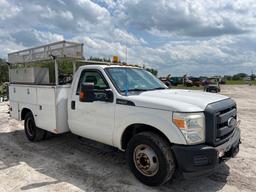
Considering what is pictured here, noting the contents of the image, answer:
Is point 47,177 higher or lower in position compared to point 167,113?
lower

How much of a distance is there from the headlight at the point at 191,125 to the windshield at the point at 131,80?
1199 millimetres

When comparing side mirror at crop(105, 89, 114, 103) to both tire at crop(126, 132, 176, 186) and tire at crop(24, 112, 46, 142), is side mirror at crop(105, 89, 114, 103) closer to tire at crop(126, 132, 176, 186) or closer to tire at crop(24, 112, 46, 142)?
tire at crop(126, 132, 176, 186)

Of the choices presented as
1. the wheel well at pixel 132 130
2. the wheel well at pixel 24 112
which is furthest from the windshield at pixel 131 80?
the wheel well at pixel 24 112

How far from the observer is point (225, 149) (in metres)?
3.86

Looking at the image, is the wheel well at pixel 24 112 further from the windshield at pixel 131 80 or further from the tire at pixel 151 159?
the tire at pixel 151 159

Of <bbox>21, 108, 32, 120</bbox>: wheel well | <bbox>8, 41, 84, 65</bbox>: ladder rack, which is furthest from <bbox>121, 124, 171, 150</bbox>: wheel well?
<bbox>21, 108, 32, 120</bbox>: wheel well

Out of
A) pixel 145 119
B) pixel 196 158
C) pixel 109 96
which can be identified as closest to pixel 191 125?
pixel 196 158

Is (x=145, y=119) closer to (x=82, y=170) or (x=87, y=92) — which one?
(x=87, y=92)

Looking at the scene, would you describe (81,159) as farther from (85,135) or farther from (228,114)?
(228,114)

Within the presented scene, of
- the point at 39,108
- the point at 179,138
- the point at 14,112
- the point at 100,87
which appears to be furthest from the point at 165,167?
the point at 14,112

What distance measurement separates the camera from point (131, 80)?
493 cm

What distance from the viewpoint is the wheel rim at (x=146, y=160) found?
3924 mm

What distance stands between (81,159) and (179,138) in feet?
8.49

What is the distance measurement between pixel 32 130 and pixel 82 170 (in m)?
2.70
